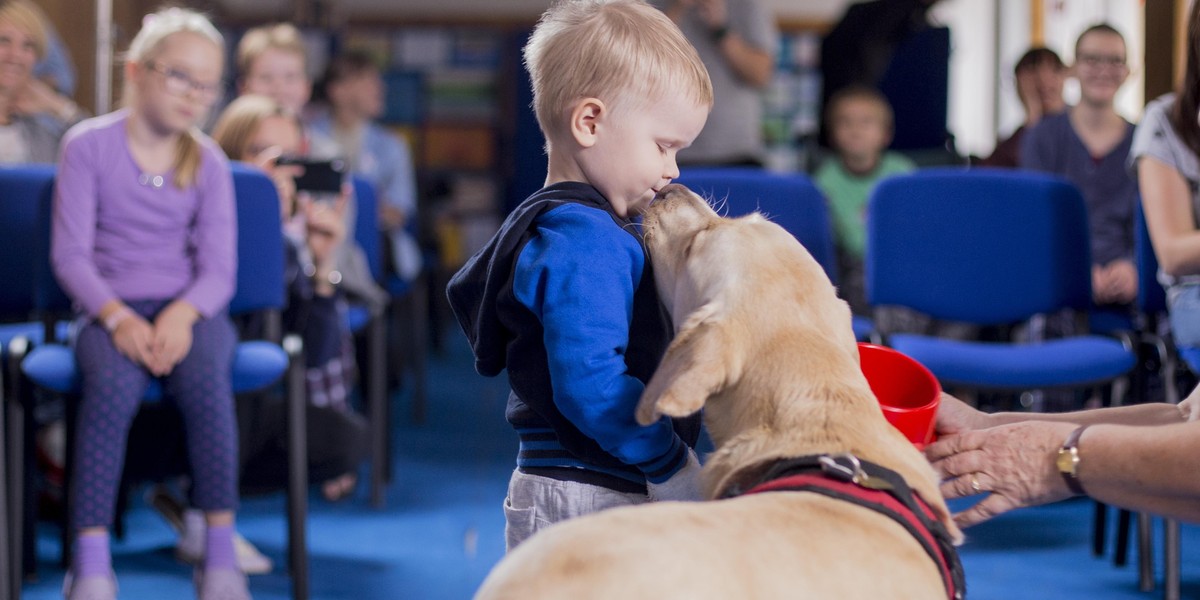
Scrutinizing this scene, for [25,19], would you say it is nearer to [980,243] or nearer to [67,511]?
[67,511]

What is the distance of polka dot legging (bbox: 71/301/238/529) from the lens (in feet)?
9.56

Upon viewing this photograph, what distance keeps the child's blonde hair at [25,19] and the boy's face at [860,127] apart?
3.27 m

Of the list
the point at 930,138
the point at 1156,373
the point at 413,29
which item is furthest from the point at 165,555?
the point at 413,29

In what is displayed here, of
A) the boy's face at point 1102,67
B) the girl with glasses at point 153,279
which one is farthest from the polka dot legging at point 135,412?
the boy's face at point 1102,67

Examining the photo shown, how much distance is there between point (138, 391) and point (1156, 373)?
120 inches

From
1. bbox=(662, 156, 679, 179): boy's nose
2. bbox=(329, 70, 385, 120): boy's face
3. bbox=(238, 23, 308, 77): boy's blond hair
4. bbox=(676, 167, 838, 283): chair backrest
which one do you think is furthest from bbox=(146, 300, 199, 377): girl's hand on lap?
bbox=(329, 70, 385, 120): boy's face

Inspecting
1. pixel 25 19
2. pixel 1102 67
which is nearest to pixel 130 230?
pixel 25 19

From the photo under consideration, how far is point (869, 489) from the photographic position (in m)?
1.29

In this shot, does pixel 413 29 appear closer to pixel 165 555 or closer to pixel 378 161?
pixel 378 161

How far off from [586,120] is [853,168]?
3.73 m

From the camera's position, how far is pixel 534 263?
1503 millimetres

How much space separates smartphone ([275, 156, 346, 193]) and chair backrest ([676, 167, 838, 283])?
1.25 meters

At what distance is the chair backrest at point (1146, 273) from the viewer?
11.8ft

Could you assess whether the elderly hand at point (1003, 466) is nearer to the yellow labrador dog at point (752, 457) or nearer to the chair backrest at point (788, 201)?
the yellow labrador dog at point (752, 457)
